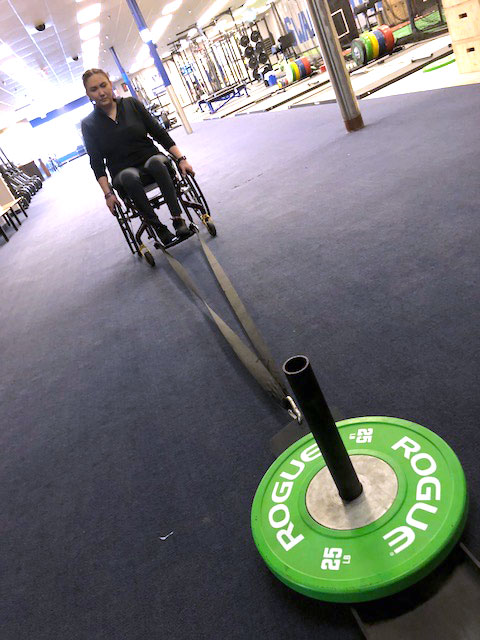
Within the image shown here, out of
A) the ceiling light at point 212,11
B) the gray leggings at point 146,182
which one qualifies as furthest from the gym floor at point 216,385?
the ceiling light at point 212,11

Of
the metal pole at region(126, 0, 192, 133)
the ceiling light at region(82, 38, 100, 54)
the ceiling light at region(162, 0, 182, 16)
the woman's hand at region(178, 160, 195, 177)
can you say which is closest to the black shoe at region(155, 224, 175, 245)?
the woman's hand at region(178, 160, 195, 177)

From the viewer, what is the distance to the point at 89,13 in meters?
11.3

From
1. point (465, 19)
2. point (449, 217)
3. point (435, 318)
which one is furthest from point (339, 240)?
point (465, 19)

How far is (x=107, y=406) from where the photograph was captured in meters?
2.04

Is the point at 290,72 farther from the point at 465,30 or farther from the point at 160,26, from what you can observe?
the point at 160,26

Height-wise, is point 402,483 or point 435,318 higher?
point 402,483

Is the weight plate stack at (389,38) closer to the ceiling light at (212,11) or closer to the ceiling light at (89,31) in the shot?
the ceiling light at (89,31)

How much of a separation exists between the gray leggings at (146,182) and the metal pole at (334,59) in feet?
6.93

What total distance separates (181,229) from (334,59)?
238cm

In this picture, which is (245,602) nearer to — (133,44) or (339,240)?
(339,240)

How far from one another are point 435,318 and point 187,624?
3.97 feet

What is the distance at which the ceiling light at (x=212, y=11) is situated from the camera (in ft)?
59.2

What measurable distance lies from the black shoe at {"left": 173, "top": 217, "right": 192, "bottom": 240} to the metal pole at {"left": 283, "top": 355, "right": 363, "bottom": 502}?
8.24 feet

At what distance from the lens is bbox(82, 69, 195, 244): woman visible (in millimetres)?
3178
